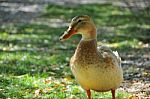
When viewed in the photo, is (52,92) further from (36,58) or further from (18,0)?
(18,0)

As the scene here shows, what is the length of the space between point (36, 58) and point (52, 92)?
4311mm

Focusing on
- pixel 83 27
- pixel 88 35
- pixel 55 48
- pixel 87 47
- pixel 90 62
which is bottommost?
pixel 55 48

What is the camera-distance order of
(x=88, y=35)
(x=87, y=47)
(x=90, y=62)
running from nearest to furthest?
(x=90, y=62), (x=87, y=47), (x=88, y=35)

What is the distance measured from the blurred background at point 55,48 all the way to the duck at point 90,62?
1.49 meters

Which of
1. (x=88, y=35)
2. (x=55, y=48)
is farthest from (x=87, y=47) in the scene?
(x=55, y=48)

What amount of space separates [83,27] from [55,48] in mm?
8653

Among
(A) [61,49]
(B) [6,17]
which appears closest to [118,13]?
(B) [6,17]

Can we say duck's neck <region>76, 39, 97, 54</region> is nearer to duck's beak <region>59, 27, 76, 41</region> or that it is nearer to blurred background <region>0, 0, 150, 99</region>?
duck's beak <region>59, 27, 76, 41</region>

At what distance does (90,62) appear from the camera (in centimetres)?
725

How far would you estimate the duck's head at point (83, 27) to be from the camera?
7.38 metres

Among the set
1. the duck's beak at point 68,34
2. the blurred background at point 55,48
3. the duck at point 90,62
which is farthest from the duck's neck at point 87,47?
the blurred background at point 55,48

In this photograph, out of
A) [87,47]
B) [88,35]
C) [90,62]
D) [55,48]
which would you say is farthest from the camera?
[55,48]

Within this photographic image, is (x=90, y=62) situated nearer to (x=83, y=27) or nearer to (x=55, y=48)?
(x=83, y=27)

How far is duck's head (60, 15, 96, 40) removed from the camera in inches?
291
